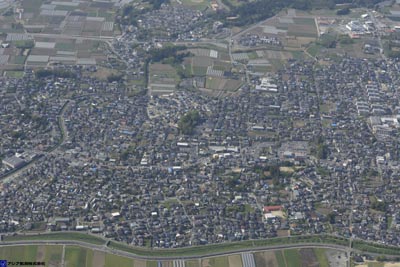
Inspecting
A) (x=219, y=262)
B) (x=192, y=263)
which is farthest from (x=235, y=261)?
(x=192, y=263)

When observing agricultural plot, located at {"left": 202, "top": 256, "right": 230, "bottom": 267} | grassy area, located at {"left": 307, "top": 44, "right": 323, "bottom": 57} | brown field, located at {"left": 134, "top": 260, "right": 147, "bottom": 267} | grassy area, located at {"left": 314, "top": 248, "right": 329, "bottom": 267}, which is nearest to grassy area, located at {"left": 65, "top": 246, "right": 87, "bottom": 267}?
brown field, located at {"left": 134, "top": 260, "right": 147, "bottom": 267}

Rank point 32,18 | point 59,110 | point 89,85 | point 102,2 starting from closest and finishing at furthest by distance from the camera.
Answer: point 59,110, point 89,85, point 32,18, point 102,2

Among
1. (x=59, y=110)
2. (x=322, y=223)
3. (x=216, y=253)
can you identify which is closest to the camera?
(x=216, y=253)

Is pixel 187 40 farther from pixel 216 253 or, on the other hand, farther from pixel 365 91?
pixel 216 253

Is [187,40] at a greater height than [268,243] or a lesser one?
greater

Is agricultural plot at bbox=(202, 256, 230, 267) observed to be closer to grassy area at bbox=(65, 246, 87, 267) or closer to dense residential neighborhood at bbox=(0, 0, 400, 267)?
dense residential neighborhood at bbox=(0, 0, 400, 267)

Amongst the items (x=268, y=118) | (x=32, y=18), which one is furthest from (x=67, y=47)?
(x=268, y=118)

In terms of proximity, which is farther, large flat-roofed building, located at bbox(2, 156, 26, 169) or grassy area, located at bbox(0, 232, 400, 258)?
large flat-roofed building, located at bbox(2, 156, 26, 169)

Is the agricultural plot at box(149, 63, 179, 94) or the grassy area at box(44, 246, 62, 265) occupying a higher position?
the agricultural plot at box(149, 63, 179, 94)
